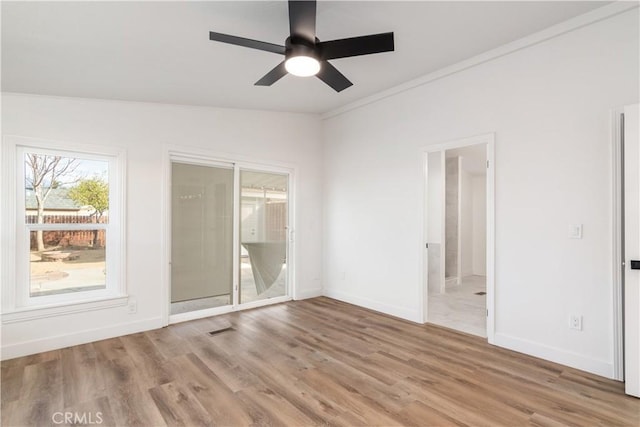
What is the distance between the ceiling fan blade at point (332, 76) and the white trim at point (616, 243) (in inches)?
86.2

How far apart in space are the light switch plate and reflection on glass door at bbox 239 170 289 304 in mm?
3620

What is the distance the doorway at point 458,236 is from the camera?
3.86 m

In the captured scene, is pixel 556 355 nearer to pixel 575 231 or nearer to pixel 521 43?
pixel 575 231

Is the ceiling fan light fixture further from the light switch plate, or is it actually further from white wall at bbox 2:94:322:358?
the light switch plate

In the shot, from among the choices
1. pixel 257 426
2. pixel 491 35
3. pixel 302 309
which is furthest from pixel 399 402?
pixel 491 35

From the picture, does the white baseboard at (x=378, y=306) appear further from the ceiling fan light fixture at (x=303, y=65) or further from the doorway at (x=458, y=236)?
the ceiling fan light fixture at (x=303, y=65)

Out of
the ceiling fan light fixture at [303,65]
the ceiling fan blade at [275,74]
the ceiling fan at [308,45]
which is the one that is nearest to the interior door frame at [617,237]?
the ceiling fan at [308,45]

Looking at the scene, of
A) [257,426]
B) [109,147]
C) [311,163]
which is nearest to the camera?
[257,426]

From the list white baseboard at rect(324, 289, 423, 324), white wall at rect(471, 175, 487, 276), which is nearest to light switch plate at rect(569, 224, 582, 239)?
white baseboard at rect(324, 289, 423, 324)

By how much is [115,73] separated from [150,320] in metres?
2.69

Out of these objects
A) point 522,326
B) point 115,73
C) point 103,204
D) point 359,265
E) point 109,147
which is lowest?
point 522,326

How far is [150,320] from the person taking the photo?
3.81 m

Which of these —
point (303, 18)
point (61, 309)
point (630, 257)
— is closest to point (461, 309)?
point (630, 257)

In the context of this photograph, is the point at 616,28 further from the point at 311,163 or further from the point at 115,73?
the point at 115,73
